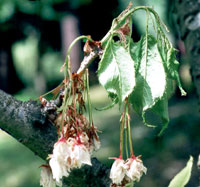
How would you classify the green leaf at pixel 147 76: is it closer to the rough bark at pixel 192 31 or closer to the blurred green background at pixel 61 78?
the rough bark at pixel 192 31

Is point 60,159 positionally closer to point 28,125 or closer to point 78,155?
point 78,155

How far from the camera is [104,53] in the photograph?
52cm

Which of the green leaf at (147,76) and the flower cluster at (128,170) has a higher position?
the green leaf at (147,76)

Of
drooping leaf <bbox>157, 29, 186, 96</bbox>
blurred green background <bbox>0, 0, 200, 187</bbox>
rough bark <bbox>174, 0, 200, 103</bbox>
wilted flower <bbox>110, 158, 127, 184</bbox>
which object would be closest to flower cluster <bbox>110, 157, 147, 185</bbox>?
wilted flower <bbox>110, 158, 127, 184</bbox>

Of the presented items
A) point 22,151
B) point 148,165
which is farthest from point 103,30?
point 148,165

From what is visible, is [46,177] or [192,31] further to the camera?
[192,31]

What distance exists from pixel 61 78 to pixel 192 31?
263 cm

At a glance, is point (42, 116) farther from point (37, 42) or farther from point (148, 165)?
point (37, 42)

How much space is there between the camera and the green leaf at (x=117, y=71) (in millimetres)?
504

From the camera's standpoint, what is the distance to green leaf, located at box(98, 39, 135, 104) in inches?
19.9

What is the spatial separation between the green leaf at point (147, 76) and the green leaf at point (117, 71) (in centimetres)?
2

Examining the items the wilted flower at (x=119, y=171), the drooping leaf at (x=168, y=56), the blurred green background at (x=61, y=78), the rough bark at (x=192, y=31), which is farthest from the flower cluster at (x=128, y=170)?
the blurred green background at (x=61, y=78)

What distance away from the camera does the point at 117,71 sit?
20.3 inches

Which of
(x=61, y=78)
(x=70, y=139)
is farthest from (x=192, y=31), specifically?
(x=61, y=78)
